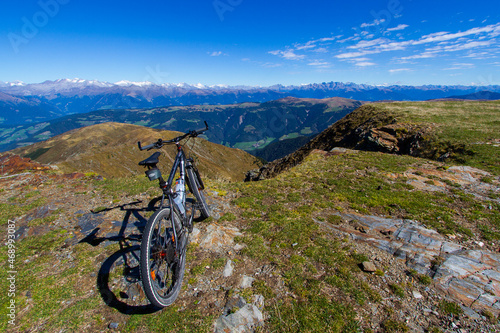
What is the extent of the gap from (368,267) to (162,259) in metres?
6.24

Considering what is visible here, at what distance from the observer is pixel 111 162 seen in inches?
5630

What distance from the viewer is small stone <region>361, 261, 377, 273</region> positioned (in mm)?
6621

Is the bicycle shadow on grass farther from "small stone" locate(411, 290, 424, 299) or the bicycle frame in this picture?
"small stone" locate(411, 290, 424, 299)

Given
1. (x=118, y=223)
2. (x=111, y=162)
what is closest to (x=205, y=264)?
(x=118, y=223)

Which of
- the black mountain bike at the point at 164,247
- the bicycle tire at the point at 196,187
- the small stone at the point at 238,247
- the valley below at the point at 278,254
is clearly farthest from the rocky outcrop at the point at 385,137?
the black mountain bike at the point at 164,247

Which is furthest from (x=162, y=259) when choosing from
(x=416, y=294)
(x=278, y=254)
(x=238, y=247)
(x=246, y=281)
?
(x=416, y=294)

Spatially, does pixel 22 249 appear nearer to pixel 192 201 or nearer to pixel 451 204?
pixel 192 201

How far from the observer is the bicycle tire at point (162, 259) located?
15.0ft

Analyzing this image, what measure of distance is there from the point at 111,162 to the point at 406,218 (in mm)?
168253

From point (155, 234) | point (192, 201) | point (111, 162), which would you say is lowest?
point (111, 162)

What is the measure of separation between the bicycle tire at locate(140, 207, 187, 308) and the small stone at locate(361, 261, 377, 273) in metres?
5.71

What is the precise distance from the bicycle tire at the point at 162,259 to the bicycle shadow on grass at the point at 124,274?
29.5 inches

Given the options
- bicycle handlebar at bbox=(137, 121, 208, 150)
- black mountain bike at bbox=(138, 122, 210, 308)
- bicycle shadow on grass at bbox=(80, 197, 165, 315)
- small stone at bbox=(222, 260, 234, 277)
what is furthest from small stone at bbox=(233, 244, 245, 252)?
bicycle handlebar at bbox=(137, 121, 208, 150)

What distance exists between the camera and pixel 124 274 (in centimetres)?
648
